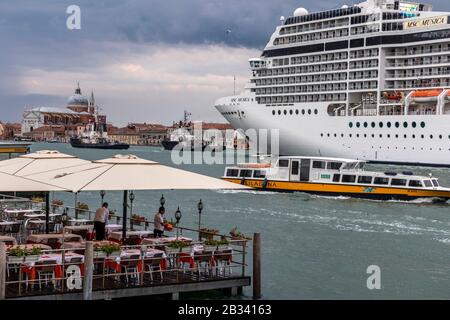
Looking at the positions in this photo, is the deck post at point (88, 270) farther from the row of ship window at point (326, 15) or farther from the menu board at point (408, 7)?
the menu board at point (408, 7)

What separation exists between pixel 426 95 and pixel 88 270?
2473 inches

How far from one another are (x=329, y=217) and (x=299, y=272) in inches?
585

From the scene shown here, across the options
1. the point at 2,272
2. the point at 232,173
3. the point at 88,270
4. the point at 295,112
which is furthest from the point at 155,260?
the point at 295,112

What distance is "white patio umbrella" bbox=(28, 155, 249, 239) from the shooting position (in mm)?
16438

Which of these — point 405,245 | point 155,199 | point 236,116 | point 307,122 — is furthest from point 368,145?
point 405,245

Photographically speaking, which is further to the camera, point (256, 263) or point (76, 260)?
point (256, 263)

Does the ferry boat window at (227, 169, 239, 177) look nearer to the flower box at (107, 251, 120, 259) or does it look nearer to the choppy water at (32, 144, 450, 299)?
the choppy water at (32, 144, 450, 299)

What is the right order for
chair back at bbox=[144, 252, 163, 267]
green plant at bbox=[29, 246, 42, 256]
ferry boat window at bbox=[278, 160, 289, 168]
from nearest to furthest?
green plant at bbox=[29, 246, 42, 256] → chair back at bbox=[144, 252, 163, 267] → ferry boat window at bbox=[278, 160, 289, 168]

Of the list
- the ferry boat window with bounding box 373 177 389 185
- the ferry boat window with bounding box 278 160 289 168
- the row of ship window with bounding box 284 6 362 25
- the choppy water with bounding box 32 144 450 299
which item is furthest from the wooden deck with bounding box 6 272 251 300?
the row of ship window with bounding box 284 6 362 25

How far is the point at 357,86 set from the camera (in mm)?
81812

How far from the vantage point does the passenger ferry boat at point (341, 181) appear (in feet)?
146

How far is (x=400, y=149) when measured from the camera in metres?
72.6

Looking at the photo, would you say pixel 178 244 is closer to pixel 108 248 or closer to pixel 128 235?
pixel 108 248

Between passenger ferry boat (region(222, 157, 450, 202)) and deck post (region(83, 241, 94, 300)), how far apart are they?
31.8 metres
